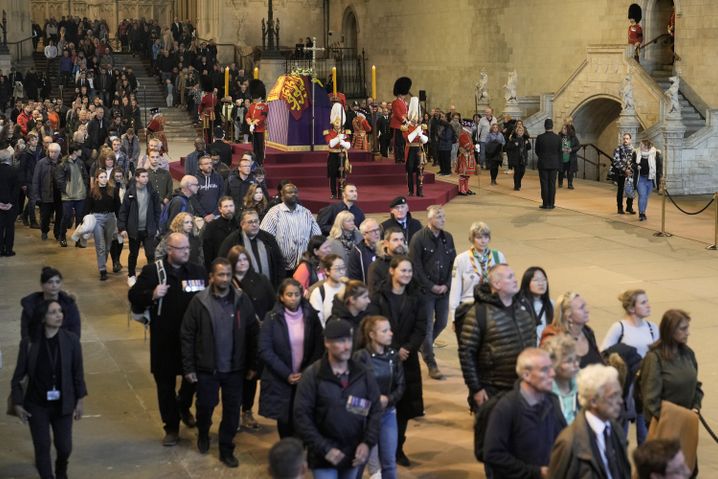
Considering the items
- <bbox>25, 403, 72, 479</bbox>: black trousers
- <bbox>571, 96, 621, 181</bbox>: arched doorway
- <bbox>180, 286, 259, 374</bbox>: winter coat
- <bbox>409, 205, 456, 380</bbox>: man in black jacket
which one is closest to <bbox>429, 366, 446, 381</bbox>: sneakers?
<bbox>409, 205, 456, 380</bbox>: man in black jacket

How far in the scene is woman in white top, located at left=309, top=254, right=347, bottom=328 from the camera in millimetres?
9211

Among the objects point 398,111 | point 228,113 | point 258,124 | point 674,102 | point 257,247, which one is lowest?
point 257,247

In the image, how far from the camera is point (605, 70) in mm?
28016

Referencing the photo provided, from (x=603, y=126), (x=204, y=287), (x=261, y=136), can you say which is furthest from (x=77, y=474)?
(x=603, y=126)

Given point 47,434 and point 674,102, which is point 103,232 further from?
point 674,102

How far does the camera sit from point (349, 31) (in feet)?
148

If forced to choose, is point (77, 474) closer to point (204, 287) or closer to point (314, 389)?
point (204, 287)

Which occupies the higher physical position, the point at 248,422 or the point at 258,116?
the point at 258,116

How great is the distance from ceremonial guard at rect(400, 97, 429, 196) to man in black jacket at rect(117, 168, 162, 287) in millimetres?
7779

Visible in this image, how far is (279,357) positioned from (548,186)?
1448 centimetres

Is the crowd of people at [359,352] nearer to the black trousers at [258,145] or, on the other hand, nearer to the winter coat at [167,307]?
the winter coat at [167,307]

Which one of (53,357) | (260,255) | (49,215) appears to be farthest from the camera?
(49,215)

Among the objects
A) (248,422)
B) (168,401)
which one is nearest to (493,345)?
(248,422)

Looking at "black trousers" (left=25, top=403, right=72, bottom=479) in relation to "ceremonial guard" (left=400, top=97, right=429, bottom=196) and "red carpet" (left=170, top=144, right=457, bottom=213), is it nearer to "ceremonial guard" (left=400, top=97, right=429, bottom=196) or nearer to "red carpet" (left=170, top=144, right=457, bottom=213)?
"red carpet" (left=170, top=144, right=457, bottom=213)
